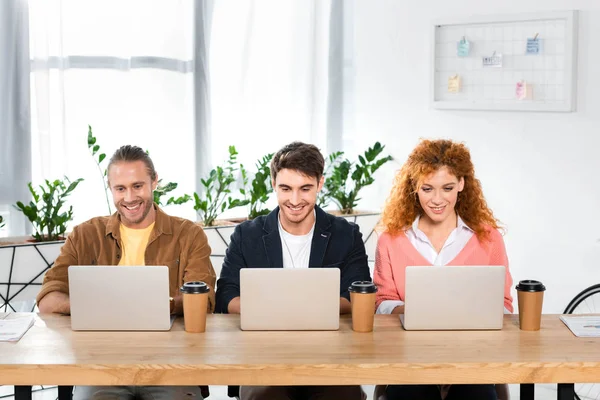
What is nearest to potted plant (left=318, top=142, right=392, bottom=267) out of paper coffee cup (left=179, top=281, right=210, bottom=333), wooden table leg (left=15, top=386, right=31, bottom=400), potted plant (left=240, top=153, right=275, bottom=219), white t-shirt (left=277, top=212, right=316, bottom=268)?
potted plant (left=240, top=153, right=275, bottom=219)

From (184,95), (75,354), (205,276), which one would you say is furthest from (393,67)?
(75,354)

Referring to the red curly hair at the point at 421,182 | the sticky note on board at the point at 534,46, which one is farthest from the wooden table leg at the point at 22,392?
the sticky note on board at the point at 534,46

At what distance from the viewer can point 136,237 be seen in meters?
3.33

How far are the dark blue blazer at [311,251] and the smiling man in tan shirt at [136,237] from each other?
3.9 inches

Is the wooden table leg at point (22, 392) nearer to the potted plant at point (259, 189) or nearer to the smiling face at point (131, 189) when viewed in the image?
the smiling face at point (131, 189)

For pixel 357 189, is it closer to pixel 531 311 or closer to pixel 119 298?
pixel 531 311

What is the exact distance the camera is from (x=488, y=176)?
4.96 m

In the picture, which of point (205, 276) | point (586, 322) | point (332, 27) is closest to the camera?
point (586, 322)

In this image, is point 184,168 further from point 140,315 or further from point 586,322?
point 586,322

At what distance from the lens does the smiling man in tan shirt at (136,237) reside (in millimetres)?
3256

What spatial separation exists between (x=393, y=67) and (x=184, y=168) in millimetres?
1373

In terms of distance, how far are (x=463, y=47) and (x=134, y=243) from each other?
236 cm

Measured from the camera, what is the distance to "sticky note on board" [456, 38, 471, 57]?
4.86 meters

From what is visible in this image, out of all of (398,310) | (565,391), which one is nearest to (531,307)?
(565,391)
